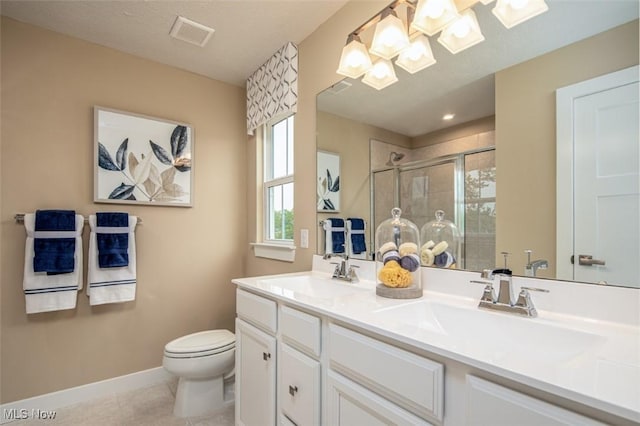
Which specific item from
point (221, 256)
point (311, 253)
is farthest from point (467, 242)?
Answer: point (221, 256)

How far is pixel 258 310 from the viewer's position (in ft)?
4.83

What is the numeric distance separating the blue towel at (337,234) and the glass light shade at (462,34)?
39.6 inches

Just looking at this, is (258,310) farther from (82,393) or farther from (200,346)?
(82,393)

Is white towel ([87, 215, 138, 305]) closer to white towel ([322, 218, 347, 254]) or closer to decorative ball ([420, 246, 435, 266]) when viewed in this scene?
white towel ([322, 218, 347, 254])

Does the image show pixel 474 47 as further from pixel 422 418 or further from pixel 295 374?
pixel 295 374

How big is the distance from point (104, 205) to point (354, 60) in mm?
1908

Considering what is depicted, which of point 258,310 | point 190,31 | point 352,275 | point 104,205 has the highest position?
point 190,31

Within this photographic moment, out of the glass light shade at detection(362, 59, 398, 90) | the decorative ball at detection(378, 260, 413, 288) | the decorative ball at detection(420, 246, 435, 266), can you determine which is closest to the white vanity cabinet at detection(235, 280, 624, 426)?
the decorative ball at detection(378, 260, 413, 288)

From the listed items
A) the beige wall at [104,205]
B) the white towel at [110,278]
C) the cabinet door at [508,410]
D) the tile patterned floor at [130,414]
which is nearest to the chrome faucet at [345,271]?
the cabinet door at [508,410]

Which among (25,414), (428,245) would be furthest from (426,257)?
(25,414)

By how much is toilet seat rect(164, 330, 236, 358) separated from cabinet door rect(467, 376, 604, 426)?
1.63 metres

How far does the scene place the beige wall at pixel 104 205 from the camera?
6.31ft

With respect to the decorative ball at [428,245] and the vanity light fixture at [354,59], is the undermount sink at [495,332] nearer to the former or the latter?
the decorative ball at [428,245]

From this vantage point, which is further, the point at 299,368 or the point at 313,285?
the point at 313,285
